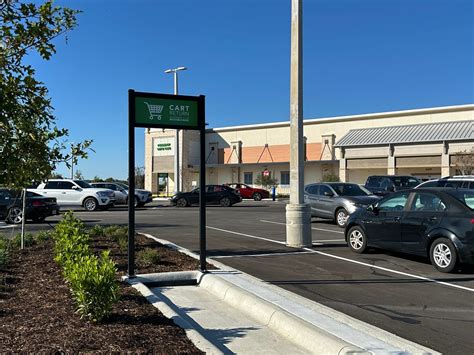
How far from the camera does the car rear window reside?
8.73 m

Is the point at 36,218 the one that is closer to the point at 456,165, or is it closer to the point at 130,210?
the point at 130,210

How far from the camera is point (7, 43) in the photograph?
6.47m

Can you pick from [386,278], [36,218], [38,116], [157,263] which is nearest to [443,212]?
[386,278]

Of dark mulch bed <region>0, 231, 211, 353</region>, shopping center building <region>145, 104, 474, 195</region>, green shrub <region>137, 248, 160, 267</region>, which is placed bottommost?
dark mulch bed <region>0, 231, 211, 353</region>

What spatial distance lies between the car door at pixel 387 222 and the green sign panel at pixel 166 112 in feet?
14.8

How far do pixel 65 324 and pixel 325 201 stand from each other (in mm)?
13398

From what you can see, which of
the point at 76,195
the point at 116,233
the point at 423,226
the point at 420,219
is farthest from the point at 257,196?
the point at 423,226

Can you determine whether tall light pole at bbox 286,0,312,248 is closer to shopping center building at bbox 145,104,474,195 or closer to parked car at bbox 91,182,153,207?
parked car at bbox 91,182,153,207

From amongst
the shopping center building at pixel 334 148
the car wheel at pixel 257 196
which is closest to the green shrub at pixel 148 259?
the car wheel at pixel 257 196

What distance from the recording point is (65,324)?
4.85m

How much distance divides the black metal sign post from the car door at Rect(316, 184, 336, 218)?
384 inches

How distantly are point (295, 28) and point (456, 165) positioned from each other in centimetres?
3354

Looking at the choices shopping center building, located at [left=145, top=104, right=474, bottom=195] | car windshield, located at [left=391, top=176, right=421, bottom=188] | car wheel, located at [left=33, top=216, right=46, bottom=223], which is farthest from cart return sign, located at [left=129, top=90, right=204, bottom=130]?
shopping center building, located at [left=145, top=104, right=474, bottom=195]

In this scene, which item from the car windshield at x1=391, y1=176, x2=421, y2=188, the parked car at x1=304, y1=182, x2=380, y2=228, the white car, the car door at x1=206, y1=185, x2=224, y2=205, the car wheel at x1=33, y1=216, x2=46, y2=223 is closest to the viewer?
the parked car at x1=304, y1=182, x2=380, y2=228
